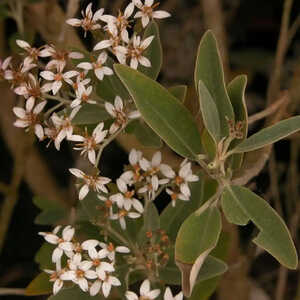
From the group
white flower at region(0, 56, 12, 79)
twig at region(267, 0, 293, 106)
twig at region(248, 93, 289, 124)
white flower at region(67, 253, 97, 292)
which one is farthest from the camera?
twig at region(267, 0, 293, 106)

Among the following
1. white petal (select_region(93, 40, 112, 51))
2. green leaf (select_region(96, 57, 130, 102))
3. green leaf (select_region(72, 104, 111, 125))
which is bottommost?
green leaf (select_region(72, 104, 111, 125))

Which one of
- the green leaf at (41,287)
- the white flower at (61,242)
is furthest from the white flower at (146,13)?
the green leaf at (41,287)

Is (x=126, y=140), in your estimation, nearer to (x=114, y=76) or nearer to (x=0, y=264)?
(x=114, y=76)

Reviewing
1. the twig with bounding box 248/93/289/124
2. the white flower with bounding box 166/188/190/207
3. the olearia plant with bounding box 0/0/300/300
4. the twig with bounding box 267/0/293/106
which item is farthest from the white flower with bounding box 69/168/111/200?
the twig with bounding box 267/0/293/106

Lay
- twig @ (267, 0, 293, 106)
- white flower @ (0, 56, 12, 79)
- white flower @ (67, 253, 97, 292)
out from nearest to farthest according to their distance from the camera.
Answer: white flower @ (67, 253, 97, 292) → white flower @ (0, 56, 12, 79) → twig @ (267, 0, 293, 106)

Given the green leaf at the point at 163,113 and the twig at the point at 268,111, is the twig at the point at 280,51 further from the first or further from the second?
the green leaf at the point at 163,113

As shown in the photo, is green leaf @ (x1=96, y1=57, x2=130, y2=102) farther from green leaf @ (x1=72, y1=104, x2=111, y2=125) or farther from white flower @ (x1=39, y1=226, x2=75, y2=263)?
white flower @ (x1=39, y1=226, x2=75, y2=263)

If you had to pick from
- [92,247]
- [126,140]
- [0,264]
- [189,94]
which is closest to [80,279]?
[92,247]
